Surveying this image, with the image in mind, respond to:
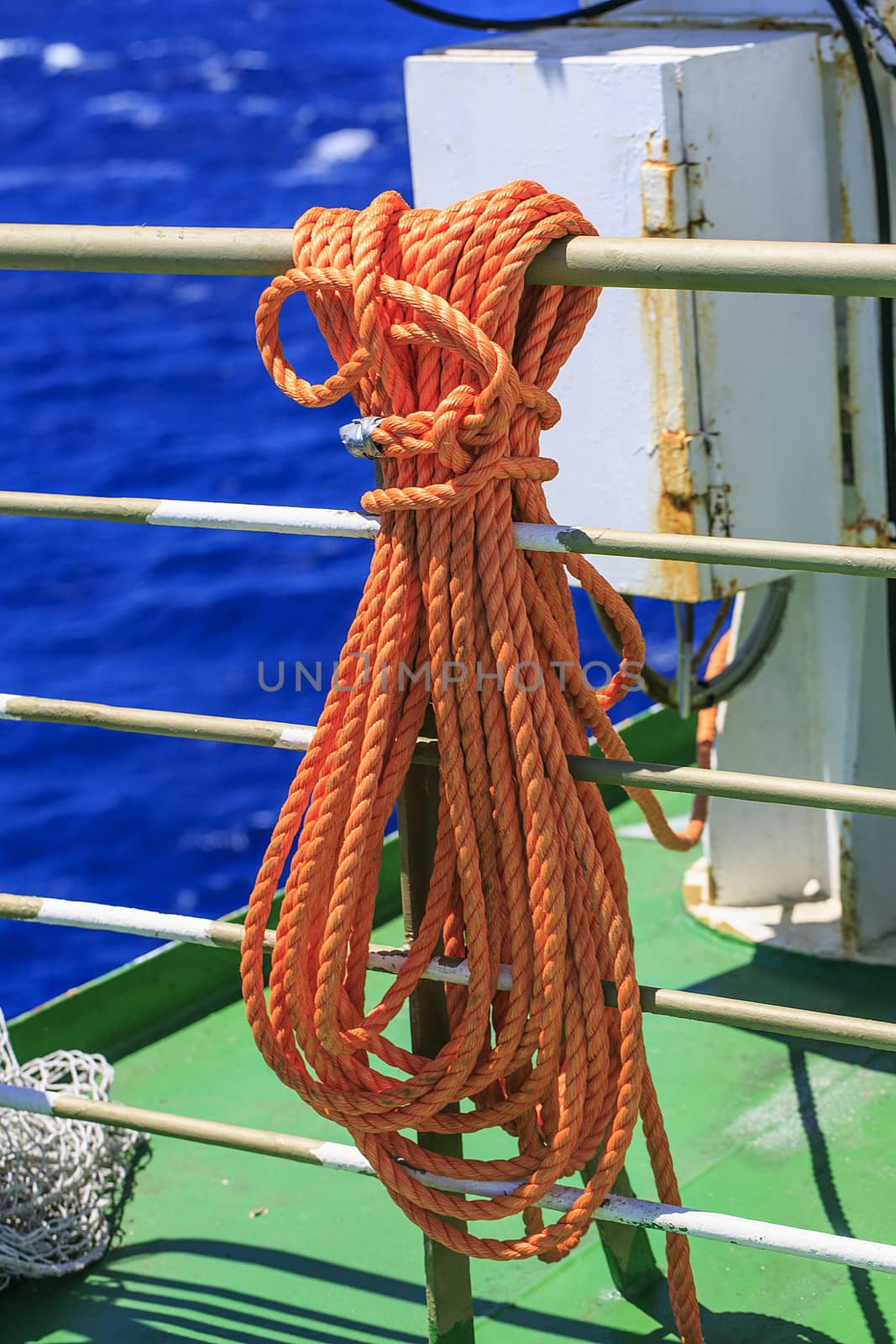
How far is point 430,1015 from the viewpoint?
72.1 inches

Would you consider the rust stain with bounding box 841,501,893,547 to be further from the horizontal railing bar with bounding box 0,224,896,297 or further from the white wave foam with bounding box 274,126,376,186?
the white wave foam with bounding box 274,126,376,186

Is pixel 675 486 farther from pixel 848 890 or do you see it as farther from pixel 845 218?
pixel 848 890

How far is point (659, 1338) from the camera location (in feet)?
6.88

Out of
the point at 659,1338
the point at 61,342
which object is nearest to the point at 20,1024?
the point at 659,1338

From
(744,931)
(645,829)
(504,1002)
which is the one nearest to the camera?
(504,1002)

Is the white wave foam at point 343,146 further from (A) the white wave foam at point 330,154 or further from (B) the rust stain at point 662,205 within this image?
(B) the rust stain at point 662,205

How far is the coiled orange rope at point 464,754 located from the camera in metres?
1.59

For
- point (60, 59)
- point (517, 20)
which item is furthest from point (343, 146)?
point (517, 20)

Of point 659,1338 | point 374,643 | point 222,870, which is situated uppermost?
point 374,643

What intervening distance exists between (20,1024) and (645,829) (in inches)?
52.3

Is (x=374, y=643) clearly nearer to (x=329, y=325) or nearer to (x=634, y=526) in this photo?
(x=329, y=325)

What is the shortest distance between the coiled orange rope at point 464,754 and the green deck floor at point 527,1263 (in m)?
0.46

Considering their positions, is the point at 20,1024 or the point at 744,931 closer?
the point at 20,1024

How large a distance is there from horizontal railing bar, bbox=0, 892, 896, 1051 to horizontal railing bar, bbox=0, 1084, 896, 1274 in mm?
176
